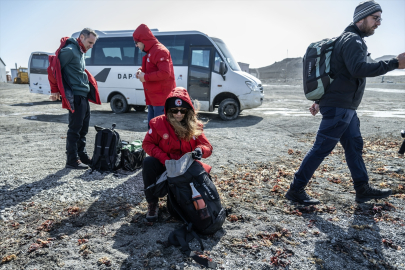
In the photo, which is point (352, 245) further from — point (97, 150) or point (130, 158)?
point (97, 150)

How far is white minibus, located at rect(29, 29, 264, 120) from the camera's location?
390 inches

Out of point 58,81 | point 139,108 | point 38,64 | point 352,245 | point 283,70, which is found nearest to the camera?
point 352,245

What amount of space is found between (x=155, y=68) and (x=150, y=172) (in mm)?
1941

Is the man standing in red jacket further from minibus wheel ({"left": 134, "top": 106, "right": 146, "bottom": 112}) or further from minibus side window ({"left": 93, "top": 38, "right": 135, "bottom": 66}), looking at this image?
minibus wheel ({"left": 134, "top": 106, "right": 146, "bottom": 112})

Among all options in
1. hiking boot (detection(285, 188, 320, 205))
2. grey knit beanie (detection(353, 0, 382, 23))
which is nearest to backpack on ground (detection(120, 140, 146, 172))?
hiking boot (detection(285, 188, 320, 205))

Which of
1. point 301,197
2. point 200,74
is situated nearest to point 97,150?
point 301,197

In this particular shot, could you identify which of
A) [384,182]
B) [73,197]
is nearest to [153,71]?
[73,197]

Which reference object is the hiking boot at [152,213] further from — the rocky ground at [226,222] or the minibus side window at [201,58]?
the minibus side window at [201,58]

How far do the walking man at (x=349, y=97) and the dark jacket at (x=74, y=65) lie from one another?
129 inches

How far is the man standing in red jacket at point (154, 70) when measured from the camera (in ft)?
13.6

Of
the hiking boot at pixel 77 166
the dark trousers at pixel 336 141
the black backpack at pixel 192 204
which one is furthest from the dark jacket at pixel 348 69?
the hiking boot at pixel 77 166

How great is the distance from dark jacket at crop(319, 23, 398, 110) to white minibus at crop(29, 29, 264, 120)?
6.84m

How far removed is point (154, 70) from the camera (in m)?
4.25

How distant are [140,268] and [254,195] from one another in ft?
5.97
